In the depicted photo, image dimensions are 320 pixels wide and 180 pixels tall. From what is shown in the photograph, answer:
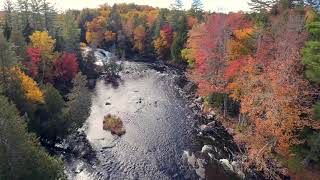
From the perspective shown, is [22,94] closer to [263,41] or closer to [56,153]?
[56,153]

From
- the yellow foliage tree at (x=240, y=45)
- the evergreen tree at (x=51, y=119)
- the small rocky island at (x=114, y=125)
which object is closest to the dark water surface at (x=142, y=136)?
the small rocky island at (x=114, y=125)

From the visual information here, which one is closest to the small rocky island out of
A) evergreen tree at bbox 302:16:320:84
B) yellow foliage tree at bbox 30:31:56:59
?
yellow foliage tree at bbox 30:31:56:59

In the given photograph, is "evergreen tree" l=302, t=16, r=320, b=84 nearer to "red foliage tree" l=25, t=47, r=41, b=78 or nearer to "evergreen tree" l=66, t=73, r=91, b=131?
"evergreen tree" l=66, t=73, r=91, b=131

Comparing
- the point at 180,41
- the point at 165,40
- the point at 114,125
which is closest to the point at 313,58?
the point at 114,125

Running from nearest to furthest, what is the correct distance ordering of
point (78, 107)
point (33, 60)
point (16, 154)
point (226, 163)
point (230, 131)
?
point (16, 154), point (226, 163), point (78, 107), point (230, 131), point (33, 60)

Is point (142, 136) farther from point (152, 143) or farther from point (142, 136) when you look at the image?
point (152, 143)
